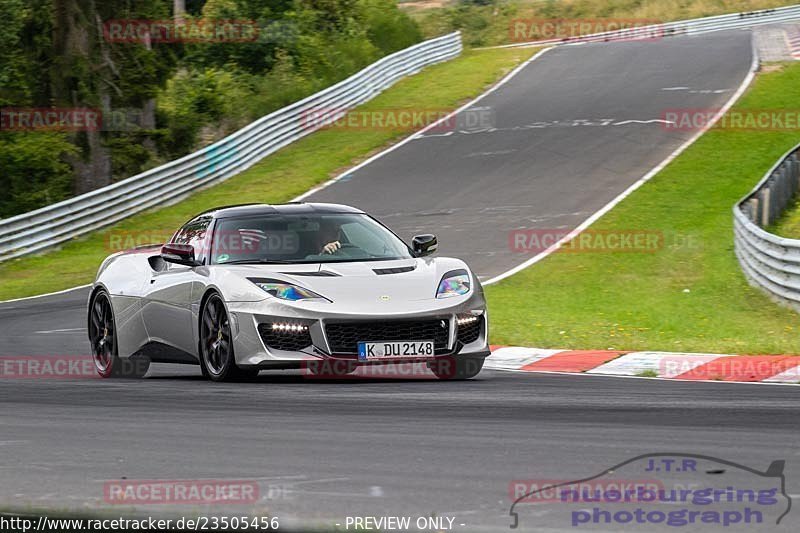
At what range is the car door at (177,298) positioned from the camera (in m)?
10.4

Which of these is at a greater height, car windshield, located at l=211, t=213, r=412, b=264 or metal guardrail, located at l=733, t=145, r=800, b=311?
car windshield, located at l=211, t=213, r=412, b=264

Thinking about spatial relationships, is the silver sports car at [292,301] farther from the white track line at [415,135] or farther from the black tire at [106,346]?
the white track line at [415,135]

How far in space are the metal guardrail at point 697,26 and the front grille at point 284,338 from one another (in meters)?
43.4

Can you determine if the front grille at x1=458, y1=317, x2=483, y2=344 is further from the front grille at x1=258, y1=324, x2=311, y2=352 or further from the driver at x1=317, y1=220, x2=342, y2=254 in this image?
the driver at x1=317, y1=220, x2=342, y2=254

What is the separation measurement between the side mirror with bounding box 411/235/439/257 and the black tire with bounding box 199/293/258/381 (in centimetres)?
168

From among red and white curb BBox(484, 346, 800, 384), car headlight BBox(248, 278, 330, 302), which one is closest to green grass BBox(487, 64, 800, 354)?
red and white curb BBox(484, 346, 800, 384)

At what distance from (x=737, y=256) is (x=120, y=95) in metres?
17.4

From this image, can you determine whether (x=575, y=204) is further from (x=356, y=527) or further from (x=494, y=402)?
(x=356, y=527)

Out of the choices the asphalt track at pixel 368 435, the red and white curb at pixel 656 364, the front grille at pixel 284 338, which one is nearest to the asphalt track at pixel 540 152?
the red and white curb at pixel 656 364

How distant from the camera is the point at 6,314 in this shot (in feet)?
61.9

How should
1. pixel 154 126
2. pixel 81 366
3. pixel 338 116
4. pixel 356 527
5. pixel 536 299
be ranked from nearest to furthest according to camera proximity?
pixel 356 527 < pixel 81 366 < pixel 536 299 < pixel 154 126 < pixel 338 116

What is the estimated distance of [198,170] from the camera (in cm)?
3266

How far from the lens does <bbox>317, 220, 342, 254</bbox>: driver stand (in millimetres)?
10411

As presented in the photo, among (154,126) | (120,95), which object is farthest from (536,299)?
(154,126)
